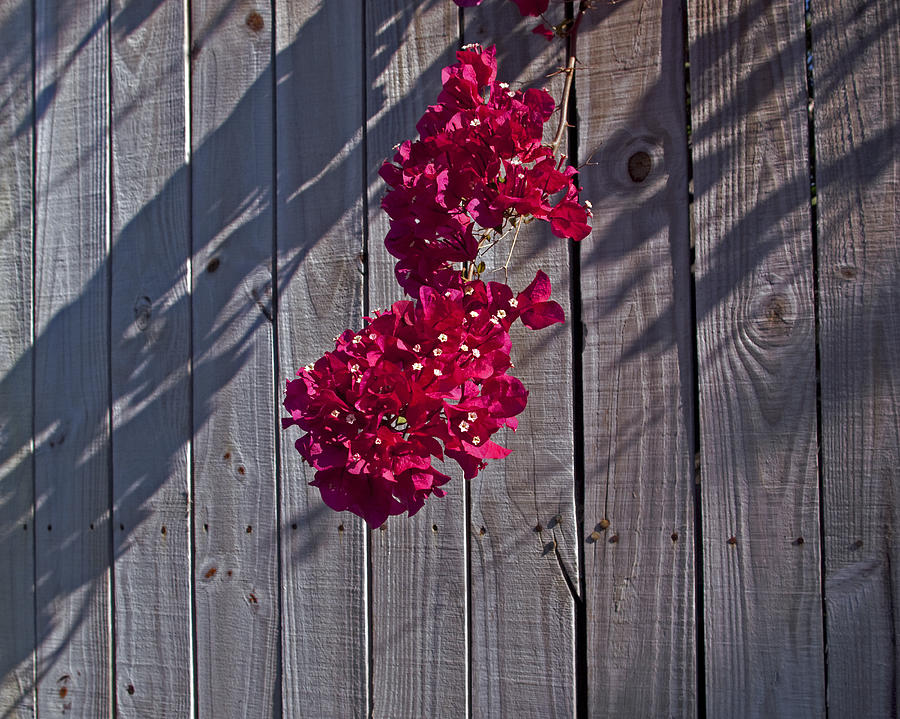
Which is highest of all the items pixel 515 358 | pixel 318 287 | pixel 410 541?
pixel 318 287

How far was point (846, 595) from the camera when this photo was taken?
106 cm

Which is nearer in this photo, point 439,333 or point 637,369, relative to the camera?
point 439,333

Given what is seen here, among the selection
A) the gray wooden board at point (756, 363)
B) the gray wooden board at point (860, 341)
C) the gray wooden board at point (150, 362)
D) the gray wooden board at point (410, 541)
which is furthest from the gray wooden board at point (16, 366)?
the gray wooden board at point (860, 341)

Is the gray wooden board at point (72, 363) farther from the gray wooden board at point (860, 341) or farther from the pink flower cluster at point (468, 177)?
the gray wooden board at point (860, 341)

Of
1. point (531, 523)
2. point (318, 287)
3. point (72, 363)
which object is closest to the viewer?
point (531, 523)

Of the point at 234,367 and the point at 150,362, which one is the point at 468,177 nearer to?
the point at 234,367

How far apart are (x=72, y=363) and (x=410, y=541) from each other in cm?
80

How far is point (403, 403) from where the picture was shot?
0.85 meters

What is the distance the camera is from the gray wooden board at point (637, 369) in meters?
1.13

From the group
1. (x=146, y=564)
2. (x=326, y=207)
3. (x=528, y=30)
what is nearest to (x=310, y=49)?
(x=326, y=207)

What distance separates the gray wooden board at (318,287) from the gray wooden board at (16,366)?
0.58 m

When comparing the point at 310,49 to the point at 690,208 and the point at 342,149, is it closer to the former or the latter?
the point at 342,149

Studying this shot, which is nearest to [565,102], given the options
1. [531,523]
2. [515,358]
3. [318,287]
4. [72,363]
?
[515,358]

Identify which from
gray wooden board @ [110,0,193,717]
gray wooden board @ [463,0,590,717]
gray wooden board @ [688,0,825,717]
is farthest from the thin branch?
gray wooden board @ [110,0,193,717]
